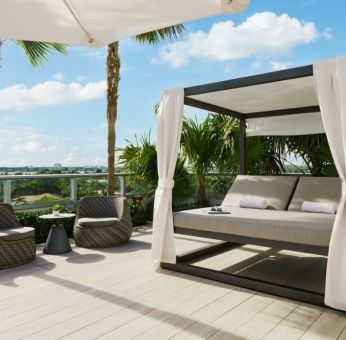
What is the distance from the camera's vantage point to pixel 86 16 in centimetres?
284

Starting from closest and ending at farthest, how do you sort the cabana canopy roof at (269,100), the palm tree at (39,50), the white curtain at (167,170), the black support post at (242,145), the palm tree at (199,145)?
1. the cabana canopy roof at (269,100)
2. the white curtain at (167,170)
3. the palm tree at (39,50)
4. the black support post at (242,145)
5. the palm tree at (199,145)

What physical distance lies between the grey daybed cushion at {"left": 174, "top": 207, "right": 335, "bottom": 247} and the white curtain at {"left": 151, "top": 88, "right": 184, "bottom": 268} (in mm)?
236

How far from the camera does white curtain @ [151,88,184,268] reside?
14.4ft

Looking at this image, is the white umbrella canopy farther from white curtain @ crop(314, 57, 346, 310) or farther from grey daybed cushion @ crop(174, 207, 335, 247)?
grey daybed cushion @ crop(174, 207, 335, 247)

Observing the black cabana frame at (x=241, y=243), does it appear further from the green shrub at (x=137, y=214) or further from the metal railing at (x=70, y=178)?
the metal railing at (x=70, y=178)

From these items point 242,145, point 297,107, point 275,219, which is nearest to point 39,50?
point 242,145

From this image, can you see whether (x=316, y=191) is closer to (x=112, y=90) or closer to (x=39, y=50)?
(x=112, y=90)

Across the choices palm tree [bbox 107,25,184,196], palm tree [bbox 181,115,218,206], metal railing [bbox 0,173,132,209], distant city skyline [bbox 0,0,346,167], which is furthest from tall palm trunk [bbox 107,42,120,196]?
palm tree [bbox 181,115,218,206]

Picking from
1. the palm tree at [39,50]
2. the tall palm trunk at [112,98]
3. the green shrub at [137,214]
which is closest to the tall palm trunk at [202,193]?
the green shrub at [137,214]

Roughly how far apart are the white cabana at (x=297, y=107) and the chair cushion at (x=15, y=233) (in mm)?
1744

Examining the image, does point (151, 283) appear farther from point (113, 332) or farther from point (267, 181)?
point (267, 181)

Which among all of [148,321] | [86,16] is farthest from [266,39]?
[148,321]

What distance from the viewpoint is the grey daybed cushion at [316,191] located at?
17.1 feet

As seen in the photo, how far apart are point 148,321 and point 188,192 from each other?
5.29m
